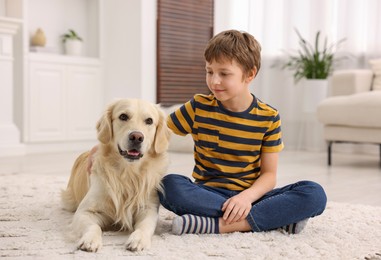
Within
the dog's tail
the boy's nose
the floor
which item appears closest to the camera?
the boy's nose

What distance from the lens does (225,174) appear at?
1.93m

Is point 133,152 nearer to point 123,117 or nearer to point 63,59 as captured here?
point 123,117

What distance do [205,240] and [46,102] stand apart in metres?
3.82

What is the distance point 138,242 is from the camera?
1.56 metres

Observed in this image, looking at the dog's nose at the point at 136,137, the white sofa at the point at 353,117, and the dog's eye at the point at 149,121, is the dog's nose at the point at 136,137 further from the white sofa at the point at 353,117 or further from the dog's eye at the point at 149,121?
the white sofa at the point at 353,117

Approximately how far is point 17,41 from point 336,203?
11.7ft

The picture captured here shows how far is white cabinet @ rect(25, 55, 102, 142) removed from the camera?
5.08 metres

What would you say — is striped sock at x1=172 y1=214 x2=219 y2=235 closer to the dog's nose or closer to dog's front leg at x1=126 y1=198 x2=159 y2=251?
dog's front leg at x1=126 y1=198 x2=159 y2=251

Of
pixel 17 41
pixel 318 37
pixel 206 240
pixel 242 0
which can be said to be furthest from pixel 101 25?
pixel 206 240

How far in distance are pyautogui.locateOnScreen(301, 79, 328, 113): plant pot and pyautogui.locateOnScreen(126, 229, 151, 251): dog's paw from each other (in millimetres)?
3777

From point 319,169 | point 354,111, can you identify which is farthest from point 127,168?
point 354,111

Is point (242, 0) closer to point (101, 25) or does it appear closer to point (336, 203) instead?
point (101, 25)

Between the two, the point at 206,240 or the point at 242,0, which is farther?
the point at 242,0

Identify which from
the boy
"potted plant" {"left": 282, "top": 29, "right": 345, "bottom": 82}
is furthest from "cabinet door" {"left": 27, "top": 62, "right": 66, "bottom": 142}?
the boy
